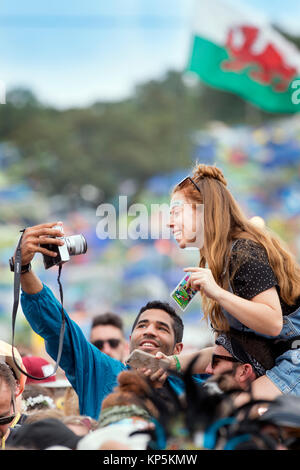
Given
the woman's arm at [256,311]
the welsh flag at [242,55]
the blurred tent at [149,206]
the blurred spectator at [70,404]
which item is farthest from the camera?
the blurred tent at [149,206]

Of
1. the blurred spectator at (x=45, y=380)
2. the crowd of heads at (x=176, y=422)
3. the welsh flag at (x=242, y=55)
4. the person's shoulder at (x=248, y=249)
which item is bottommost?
the blurred spectator at (x=45, y=380)

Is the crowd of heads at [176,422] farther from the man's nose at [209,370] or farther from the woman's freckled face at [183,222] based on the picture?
the woman's freckled face at [183,222]

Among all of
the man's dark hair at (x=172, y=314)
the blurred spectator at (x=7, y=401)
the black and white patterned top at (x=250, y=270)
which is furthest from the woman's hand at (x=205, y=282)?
the blurred spectator at (x=7, y=401)

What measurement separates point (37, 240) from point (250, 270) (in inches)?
31.4

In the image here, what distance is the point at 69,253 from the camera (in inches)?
112

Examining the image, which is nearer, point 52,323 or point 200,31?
point 52,323

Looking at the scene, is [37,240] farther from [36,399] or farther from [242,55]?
[242,55]

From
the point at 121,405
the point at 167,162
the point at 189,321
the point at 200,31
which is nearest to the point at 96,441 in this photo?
the point at 121,405

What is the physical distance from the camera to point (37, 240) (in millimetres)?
2812

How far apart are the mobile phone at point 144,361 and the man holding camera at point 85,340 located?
0.32 m

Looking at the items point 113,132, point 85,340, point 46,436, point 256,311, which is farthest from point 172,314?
point 113,132

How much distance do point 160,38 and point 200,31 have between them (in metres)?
7.76

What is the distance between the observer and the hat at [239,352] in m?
2.87

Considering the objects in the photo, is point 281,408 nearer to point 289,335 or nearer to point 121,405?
point 121,405
